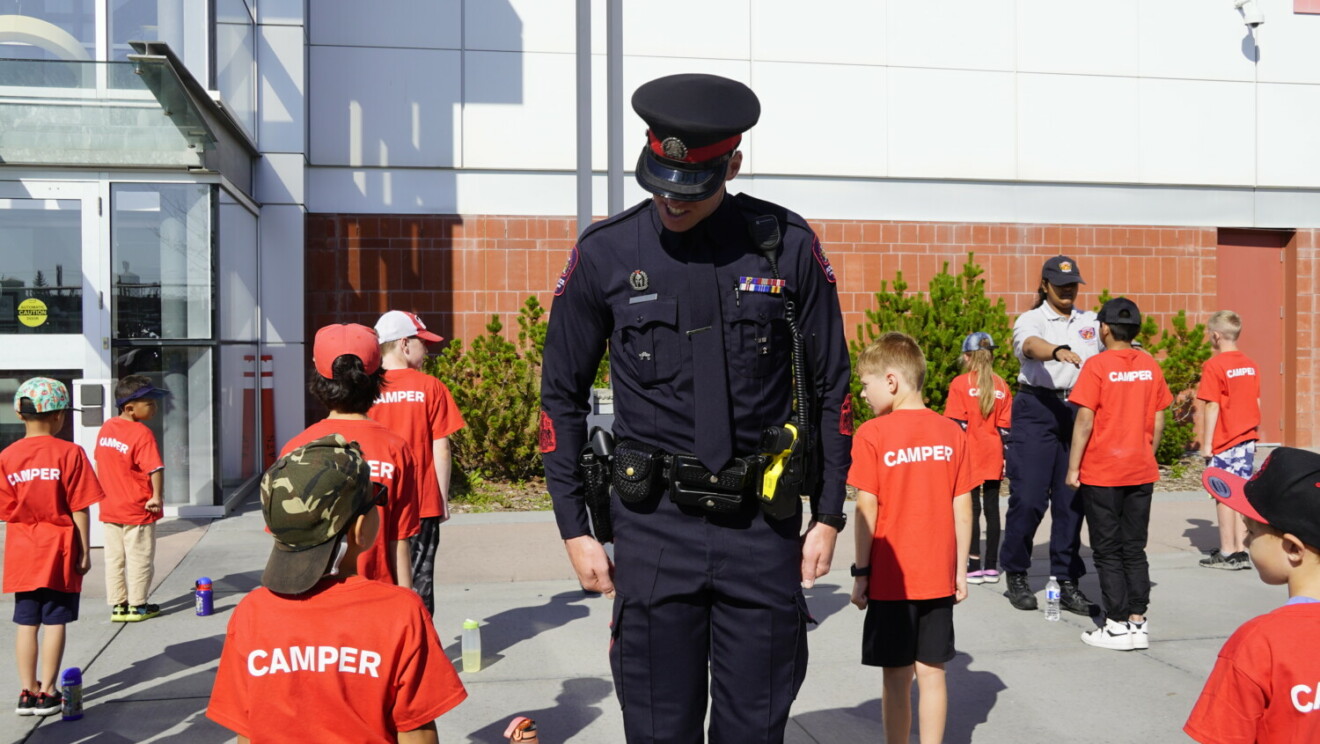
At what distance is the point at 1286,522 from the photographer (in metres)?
2.51

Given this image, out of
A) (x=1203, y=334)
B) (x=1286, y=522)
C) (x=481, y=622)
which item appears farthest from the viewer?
(x=1203, y=334)

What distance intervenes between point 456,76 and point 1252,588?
10.4 metres

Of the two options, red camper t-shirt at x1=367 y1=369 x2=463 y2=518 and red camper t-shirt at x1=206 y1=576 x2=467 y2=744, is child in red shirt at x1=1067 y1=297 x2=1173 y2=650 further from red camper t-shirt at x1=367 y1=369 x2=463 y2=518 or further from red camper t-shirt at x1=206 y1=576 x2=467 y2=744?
red camper t-shirt at x1=206 y1=576 x2=467 y2=744

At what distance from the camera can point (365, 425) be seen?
4.35 m

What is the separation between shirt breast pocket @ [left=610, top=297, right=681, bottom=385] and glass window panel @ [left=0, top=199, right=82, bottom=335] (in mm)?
8785

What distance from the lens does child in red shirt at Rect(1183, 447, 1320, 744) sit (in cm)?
239

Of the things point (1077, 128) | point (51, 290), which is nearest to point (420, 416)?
point (51, 290)

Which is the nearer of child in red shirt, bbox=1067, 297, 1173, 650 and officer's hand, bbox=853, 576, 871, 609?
officer's hand, bbox=853, 576, 871, 609

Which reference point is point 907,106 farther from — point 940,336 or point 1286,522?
point 1286,522

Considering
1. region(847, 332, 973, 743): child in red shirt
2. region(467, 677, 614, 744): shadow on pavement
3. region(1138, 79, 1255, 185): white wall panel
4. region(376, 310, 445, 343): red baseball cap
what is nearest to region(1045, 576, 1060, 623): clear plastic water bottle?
region(847, 332, 973, 743): child in red shirt

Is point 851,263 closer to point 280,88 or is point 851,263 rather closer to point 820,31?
point 820,31

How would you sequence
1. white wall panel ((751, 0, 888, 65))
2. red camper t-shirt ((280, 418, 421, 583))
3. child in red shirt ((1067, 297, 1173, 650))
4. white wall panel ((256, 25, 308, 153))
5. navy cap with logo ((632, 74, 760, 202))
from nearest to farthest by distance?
navy cap with logo ((632, 74, 760, 202)), red camper t-shirt ((280, 418, 421, 583)), child in red shirt ((1067, 297, 1173, 650)), white wall panel ((256, 25, 308, 153)), white wall panel ((751, 0, 888, 65))

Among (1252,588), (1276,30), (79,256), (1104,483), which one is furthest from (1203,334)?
(79,256)

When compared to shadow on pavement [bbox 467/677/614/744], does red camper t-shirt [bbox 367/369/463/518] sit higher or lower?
higher
